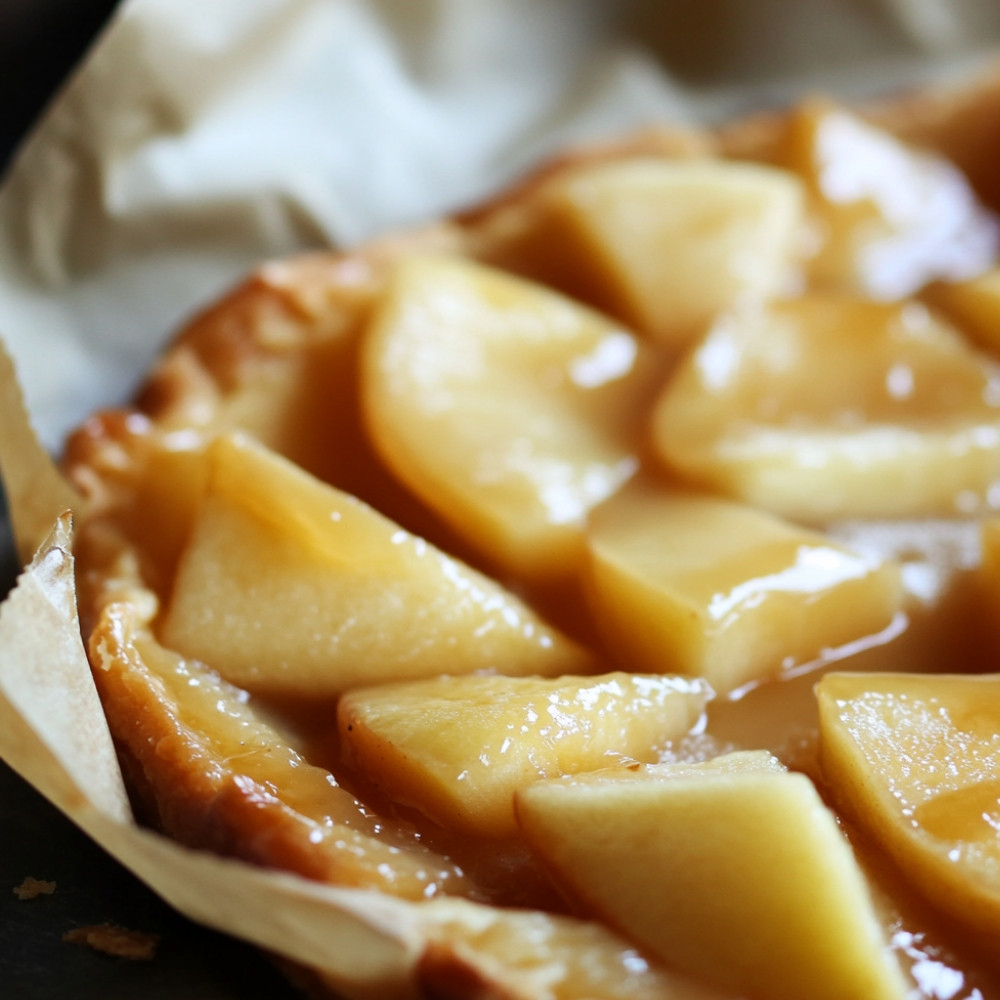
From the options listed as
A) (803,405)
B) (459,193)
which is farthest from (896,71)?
(803,405)

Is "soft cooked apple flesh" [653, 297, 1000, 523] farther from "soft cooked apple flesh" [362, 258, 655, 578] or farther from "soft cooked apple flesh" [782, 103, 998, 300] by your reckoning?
"soft cooked apple flesh" [782, 103, 998, 300]

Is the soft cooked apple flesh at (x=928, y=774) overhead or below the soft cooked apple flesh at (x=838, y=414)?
below

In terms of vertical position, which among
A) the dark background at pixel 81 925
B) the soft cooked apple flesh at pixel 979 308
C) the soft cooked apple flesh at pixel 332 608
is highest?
the soft cooked apple flesh at pixel 979 308

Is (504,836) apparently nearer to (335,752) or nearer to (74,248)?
(335,752)

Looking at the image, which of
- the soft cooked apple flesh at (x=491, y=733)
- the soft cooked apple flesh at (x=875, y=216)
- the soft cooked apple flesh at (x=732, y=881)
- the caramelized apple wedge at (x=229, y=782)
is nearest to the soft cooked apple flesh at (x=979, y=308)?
the soft cooked apple flesh at (x=875, y=216)

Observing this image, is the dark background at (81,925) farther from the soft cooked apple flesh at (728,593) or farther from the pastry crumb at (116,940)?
the soft cooked apple flesh at (728,593)

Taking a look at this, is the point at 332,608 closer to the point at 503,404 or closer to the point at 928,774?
the point at 503,404
